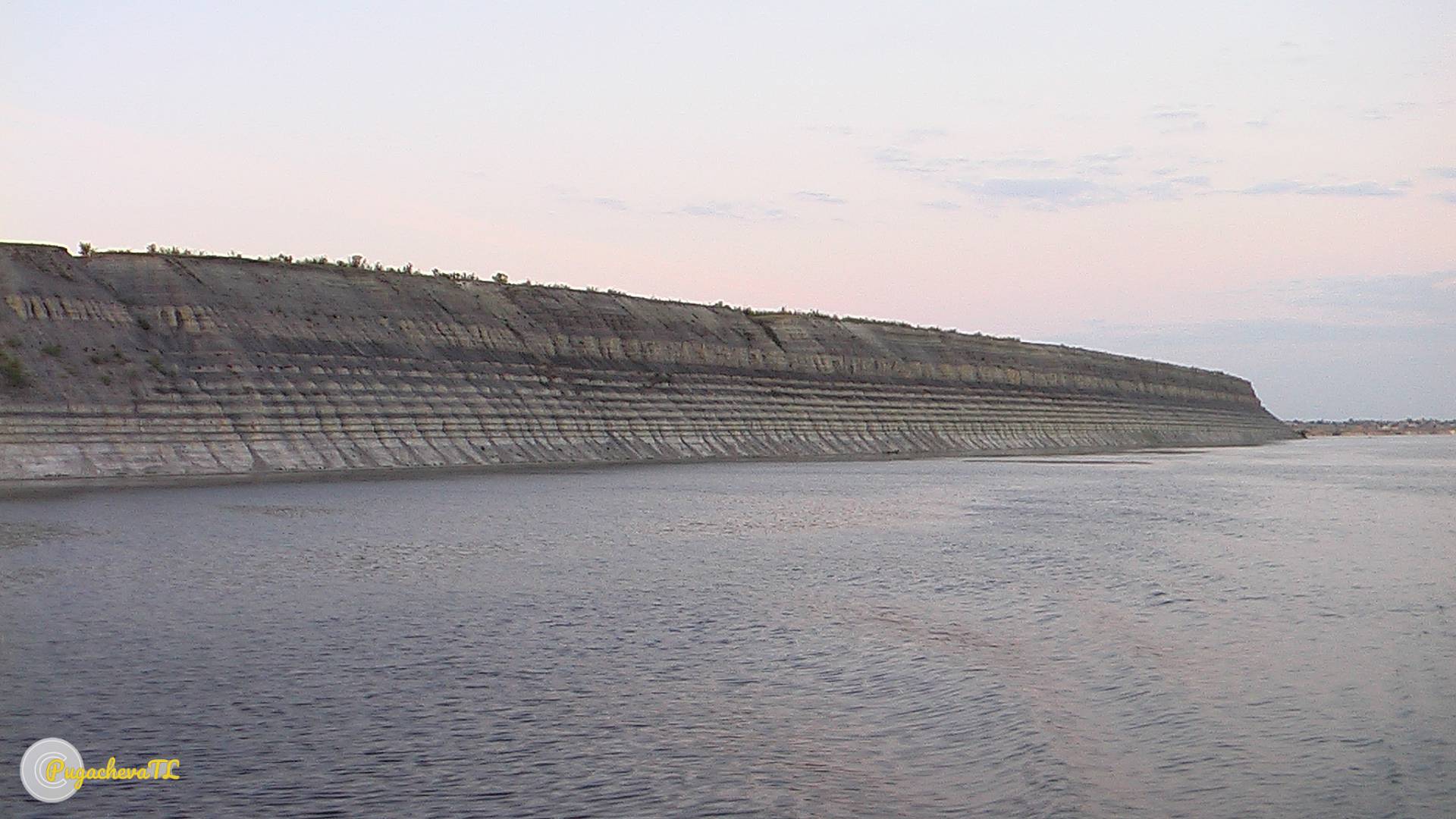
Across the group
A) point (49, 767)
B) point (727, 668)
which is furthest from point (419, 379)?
point (49, 767)

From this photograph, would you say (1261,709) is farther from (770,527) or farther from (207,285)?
(207,285)

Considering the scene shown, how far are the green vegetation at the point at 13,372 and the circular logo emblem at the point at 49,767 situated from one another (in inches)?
1357

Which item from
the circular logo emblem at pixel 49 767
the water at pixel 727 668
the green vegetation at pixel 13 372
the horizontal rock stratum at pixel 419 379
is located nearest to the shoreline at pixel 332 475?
the horizontal rock stratum at pixel 419 379

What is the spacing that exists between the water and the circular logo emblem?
128 mm

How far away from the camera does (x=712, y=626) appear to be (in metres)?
15.5

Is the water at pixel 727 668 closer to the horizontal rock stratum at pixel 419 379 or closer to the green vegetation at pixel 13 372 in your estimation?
the green vegetation at pixel 13 372

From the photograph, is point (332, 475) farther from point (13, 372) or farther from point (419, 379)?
point (419, 379)

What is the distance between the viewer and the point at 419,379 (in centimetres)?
A: 5469

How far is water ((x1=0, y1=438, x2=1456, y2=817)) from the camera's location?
9.08 metres

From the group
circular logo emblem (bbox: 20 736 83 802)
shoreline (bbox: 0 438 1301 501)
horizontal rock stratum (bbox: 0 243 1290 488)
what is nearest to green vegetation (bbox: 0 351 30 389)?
horizontal rock stratum (bbox: 0 243 1290 488)

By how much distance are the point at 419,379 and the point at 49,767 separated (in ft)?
152

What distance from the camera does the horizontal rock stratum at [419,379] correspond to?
142 ft

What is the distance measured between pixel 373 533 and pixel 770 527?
25.7ft

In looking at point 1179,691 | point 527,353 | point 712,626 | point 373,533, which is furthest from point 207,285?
point 1179,691
